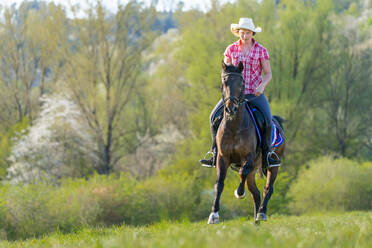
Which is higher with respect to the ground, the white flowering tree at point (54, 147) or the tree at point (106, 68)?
the tree at point (106, 68)

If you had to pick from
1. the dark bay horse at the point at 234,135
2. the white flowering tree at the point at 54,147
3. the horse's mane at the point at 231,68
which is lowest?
the white flowering tree at the point at 54,147

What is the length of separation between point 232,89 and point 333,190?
2570cm

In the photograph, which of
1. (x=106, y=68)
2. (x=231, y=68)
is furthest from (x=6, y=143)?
(x=231, y=68)

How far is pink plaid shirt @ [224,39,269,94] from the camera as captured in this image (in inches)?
355

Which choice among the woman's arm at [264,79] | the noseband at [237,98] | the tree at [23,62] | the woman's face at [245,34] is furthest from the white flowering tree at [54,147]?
the noseband at [237,98]

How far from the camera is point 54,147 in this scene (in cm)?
3684

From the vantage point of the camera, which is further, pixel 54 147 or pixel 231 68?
pixel 54 147

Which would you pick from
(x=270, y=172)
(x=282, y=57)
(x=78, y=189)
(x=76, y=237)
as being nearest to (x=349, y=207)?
(x=282, y=57)

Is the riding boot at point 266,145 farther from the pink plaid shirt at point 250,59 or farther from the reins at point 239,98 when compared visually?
the reins at point 239,98

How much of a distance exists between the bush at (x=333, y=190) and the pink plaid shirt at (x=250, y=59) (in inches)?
902

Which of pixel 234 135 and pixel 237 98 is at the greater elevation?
pixel 237 98

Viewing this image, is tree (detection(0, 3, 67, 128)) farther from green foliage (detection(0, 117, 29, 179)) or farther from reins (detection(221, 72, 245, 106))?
reins (detection(221, 72, 245, 106))

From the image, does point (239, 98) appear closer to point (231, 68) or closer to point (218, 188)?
point (231, 68)

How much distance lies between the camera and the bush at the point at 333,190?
1233 inches
